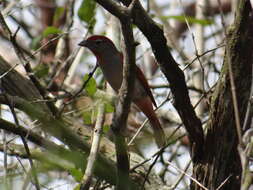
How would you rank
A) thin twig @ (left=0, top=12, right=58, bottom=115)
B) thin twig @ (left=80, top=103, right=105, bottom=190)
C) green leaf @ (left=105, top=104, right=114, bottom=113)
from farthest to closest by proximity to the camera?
green leaf @ (left=105, top=104, right=114, bottom=113) → thin twig @ (left=0, top=12, right=58, bottom=115) → thin twig @ (left=80, top=103, right=105, bottom=190)

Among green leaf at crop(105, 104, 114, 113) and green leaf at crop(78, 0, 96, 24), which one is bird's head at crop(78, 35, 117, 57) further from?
green leaf at crop(105, 104, 114, 113)

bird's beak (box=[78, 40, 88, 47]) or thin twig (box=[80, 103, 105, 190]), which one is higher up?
bird's beak (box=[78, 40, 88, 47])

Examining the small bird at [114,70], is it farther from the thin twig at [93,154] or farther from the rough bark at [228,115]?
the rough bark at [228,115]

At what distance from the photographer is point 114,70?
19.0ft

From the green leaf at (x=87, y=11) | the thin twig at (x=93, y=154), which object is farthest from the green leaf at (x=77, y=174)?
the green leaf at (x=87, y=11)

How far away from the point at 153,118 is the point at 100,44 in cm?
107

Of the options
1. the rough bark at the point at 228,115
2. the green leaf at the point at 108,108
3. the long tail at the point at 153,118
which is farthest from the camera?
the long tail at the point at 153,118

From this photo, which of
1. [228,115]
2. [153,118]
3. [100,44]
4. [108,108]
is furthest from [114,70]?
[228,115]

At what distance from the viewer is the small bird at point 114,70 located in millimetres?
5625

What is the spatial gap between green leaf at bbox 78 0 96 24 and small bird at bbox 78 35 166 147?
0.46 meters

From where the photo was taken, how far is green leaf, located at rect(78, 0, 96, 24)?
206 inches

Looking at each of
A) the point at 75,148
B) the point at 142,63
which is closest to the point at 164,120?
the point at 142,63

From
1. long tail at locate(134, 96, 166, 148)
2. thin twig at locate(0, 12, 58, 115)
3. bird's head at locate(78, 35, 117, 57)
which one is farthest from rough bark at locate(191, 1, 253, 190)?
bird's head at locate(78, 35, 117, 57)

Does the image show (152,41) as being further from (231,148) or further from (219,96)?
(231,148)
